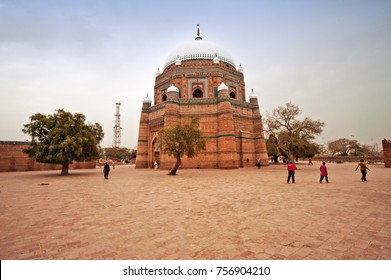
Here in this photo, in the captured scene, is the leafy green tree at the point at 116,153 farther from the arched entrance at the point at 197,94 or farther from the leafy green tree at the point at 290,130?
the leafy green tree at the point at 290,130

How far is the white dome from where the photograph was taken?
101ft

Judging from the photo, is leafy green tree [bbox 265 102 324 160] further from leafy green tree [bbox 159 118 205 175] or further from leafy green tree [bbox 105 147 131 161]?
leafy green tree [bbox 105 147 131 161]

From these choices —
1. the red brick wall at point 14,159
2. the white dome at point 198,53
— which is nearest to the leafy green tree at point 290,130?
the white dome at point 198,53

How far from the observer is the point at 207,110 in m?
26.2

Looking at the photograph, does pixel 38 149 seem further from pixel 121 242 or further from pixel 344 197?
pixel 344 197

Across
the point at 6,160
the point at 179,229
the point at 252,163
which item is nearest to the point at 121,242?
the point at 179,229

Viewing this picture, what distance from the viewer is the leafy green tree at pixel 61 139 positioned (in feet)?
57.1

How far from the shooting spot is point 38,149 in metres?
18.1

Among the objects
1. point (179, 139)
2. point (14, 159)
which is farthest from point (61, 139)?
point (14, 159)

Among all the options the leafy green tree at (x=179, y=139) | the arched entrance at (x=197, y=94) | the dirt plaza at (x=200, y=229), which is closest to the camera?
the dirt plaza at (x=200, y=229)

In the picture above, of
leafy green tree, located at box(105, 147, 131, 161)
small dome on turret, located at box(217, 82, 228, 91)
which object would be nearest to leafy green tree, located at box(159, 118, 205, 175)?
small dome on turret, located at box(217, 82, 228, 91)

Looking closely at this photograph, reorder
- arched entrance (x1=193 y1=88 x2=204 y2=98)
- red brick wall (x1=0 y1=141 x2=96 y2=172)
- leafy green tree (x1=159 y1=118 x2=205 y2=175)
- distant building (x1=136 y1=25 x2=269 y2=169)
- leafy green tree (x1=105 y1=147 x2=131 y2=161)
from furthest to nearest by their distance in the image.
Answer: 1. leafy green tree (x1=105 y1=147 x2=131 y2=161)
2. arched entrance (x1=193 y1=88 x2=204 y2=98)
3. red brick wall (x1=0 y1=141 x2=96 y2=172)
4. distant building (x1=136 y1=25 x2=269 y2=169)
5. leafy green tree (x1=159 y1=118 x2=205 y2=175)

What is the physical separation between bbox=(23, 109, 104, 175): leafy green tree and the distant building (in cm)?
904

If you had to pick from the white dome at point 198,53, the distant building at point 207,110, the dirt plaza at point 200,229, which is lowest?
the dirt plaza at point 200,229
